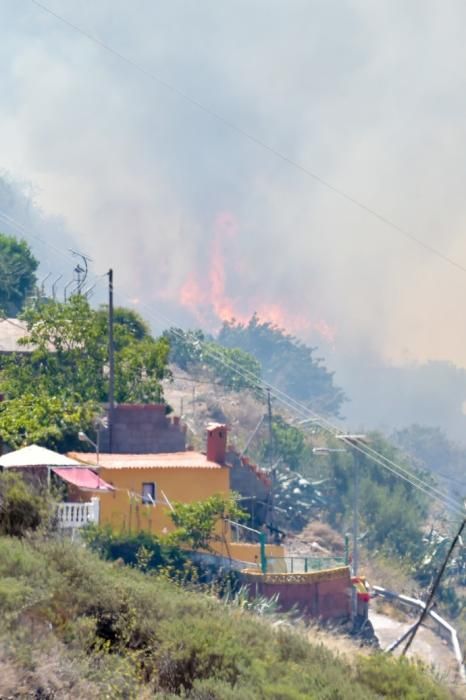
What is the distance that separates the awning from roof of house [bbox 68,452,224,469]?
192cm

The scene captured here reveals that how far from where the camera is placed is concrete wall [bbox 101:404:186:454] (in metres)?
40.3

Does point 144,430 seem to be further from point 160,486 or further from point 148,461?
point 160,486

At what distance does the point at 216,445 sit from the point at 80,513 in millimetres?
8623

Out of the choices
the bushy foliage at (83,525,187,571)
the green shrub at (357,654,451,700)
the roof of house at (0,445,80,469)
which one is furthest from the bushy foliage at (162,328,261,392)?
the green shrub at (357,654,451,700)

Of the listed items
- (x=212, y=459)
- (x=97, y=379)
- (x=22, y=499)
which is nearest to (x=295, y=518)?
(x=97, y=379)

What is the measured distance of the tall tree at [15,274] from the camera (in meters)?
69.2

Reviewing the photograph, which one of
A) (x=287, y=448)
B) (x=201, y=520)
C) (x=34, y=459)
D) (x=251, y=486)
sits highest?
(x=287, y=448)

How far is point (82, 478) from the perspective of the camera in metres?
30.9

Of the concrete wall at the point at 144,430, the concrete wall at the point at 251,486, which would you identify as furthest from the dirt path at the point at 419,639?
the concrete wall at the point at 144,430

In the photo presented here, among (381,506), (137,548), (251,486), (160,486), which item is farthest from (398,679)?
(381,506)

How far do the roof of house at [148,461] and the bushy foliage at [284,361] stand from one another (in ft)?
286

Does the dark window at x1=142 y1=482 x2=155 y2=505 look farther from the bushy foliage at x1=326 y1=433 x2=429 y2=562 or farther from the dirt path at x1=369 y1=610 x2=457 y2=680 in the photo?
the bushy foliage at x1=326 y1=433 x2=429 y2=562

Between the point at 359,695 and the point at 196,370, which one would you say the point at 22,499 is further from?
the point at 196,370

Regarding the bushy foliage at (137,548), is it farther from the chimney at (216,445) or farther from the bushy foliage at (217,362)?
the bushy foliage at (217,362)
